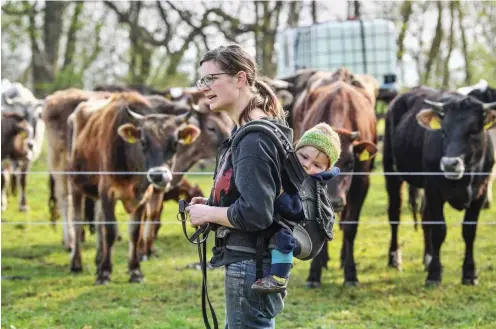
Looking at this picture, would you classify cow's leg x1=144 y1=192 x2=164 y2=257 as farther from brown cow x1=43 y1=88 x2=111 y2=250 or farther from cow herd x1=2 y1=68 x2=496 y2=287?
brown cow x1=43 y1=88 x2=111 y2=250

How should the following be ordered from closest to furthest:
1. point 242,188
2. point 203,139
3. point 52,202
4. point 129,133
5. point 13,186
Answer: point 242,188
point 129,133
point 203,139
point 52,202
point 13,186

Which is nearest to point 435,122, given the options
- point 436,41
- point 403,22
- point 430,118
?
point 430,118

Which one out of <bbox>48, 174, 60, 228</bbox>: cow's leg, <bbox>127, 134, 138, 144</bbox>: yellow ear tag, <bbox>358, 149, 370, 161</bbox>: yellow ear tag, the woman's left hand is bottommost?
<bbox>48, 174, 60, 228</bbox>: cow's leg

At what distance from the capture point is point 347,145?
8266 mm

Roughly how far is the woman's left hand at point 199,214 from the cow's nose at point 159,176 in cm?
497

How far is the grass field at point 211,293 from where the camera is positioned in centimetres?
696

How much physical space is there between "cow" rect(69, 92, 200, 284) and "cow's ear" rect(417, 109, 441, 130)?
2286mm

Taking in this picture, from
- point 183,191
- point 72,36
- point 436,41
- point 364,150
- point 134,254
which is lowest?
point 134,254

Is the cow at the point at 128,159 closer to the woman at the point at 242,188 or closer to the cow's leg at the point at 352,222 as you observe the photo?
the cow's leg at the point at 352,222

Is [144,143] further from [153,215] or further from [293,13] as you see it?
[293,13]

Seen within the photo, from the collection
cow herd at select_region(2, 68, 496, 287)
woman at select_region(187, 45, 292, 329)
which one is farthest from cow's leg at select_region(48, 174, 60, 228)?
woman at select_region(187, 45, 292, 329)

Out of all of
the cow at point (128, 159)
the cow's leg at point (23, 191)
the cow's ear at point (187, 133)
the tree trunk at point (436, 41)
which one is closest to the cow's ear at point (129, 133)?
the cow at point (128, 159)

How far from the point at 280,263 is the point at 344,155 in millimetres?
5055

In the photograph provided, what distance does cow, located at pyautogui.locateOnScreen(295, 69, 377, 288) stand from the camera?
8219 mm
